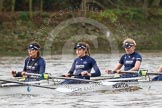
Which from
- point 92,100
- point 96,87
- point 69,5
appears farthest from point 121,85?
point 69,5

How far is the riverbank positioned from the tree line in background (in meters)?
1.20

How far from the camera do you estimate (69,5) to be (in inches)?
2258

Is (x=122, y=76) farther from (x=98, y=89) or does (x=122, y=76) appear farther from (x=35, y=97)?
(x=35, y=97)

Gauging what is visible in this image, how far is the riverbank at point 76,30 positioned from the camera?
48688 mm

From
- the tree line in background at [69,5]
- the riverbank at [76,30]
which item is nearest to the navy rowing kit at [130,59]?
the riverbank at [76,30]

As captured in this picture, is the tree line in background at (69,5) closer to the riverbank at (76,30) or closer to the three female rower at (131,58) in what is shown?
the riverbank at (76,30)

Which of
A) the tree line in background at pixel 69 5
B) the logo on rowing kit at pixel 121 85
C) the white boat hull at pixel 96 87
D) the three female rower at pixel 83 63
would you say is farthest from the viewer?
the tree line in background at pixel 69 5

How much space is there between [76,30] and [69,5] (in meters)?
6.21

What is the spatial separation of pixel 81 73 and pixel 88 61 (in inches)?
26.0

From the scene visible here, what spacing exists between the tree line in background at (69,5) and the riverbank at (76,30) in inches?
47.4

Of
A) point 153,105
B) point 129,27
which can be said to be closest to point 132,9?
point 129,27

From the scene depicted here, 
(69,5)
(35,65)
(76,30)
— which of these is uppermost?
(69,5)

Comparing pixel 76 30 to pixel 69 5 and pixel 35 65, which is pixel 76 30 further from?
pixel 35 65

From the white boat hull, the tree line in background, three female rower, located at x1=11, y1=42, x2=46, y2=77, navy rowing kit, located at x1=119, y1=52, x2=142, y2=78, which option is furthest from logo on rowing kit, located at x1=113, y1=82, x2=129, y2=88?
the tree line in background
